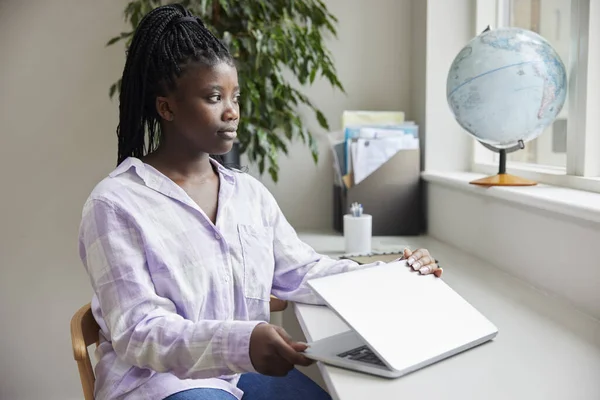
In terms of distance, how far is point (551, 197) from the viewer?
48.3 inches

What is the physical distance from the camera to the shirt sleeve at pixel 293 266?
117 cm

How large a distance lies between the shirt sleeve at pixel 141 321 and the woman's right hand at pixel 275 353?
0.01 m

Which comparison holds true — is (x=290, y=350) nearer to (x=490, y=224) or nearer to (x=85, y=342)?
(x=85, y=342)

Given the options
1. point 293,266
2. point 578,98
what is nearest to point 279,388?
point 293,266

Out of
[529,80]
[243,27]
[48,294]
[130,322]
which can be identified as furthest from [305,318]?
[48,294]

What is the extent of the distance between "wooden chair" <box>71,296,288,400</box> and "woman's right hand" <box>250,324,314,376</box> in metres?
0.39

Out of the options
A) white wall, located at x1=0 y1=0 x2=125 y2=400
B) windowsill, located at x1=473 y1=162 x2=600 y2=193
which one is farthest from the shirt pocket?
white wall, located at x1=0 y1=0 x2=125 y2=400

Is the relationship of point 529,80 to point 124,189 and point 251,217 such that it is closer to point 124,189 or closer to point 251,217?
point 251,217

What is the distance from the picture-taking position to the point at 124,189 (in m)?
0.98

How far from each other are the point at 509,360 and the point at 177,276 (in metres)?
0.53

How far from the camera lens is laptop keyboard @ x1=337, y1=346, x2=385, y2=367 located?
31.9 inches

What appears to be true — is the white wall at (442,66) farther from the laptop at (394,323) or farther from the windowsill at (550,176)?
the laptop at (394,323)

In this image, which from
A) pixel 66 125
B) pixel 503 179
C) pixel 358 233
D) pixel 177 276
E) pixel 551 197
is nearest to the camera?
pixel 177 276

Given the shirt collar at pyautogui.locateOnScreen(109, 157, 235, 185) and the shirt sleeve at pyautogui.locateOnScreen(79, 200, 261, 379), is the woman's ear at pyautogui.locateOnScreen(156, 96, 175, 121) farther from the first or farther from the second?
the shirt sleeve at pyautogui.locateOnScreen(79, 200, 261, 379)
